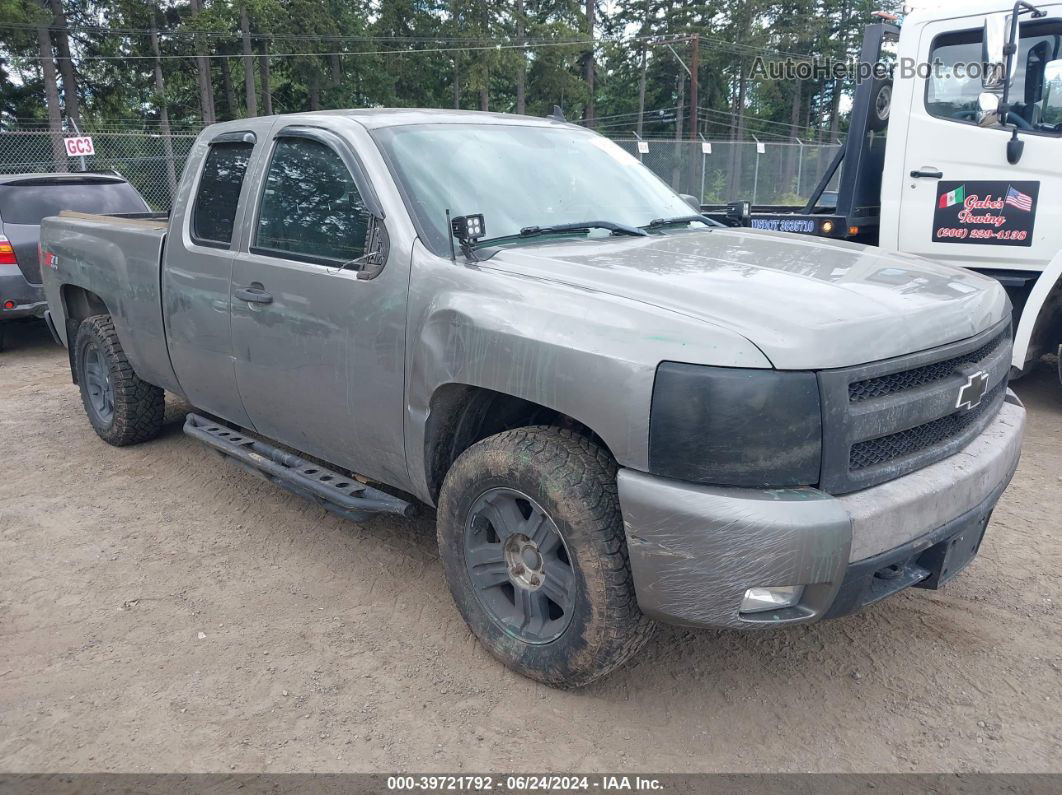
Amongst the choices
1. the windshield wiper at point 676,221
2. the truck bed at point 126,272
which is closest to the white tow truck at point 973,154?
the windshield wiper at point 676,221

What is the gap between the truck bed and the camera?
4.54 meters

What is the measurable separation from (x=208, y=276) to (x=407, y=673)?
85.0 inches

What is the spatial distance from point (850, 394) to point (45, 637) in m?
3.15

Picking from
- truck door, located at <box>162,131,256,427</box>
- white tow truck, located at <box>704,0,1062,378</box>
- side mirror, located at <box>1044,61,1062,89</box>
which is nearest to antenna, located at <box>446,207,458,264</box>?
truck door, located at <box>162,131,256,427</box>

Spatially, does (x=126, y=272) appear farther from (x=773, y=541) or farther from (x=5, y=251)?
(x=5, y=251)

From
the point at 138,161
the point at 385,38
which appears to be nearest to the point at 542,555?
the point at 138,161

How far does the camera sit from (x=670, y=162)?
2084cm

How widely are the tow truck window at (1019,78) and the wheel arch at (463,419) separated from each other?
4.32 metres

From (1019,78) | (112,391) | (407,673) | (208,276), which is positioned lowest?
(407,673)

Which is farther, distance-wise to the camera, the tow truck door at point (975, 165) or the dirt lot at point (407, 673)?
the tow truck door at point (975, 165)

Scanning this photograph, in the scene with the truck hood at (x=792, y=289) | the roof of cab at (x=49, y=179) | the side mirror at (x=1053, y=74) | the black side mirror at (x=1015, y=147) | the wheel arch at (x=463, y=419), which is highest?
the side mirror at (x=1053, y=74)

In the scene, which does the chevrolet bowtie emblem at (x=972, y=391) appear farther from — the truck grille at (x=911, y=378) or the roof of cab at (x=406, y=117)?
the roof of cab at (x=406, y=117)

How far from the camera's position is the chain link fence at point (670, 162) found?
17.8 meters

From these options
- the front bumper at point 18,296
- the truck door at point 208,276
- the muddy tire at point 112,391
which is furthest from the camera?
the front bumper at point 18,296
